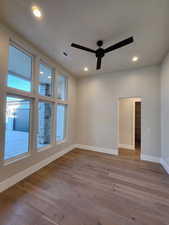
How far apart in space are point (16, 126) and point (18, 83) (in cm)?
110

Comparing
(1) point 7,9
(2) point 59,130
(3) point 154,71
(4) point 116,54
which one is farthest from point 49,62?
(3) point 154,71

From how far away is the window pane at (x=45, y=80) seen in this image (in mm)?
3296

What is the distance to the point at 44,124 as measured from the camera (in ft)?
11.6

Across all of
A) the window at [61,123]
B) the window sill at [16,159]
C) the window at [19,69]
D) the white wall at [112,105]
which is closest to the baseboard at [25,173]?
the window sill at [16,159]

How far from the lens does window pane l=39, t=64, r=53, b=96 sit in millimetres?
3296

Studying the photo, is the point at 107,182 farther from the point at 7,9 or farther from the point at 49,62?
the point at 7,9

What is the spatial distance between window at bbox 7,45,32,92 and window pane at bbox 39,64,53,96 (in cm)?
40

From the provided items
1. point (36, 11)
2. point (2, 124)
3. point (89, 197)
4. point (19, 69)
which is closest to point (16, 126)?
point (2, 124)

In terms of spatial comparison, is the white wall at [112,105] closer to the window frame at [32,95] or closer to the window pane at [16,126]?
the window frame at [32,95]

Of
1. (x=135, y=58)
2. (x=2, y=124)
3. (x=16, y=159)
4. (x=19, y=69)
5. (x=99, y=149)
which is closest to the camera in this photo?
(x=2, y=124)

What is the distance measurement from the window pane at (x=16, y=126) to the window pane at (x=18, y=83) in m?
0.29

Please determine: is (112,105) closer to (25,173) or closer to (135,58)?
(135,58)

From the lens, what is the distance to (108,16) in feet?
6.36

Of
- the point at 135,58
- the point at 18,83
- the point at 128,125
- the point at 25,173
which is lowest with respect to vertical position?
the point at 25,173
